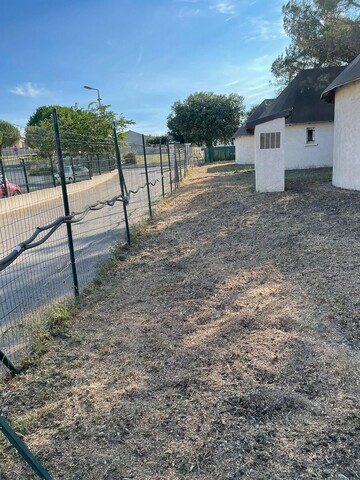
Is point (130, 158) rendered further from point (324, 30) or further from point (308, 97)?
point (308, 97)

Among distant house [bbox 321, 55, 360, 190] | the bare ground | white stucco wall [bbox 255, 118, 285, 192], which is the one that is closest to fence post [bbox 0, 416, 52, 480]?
the bare ground

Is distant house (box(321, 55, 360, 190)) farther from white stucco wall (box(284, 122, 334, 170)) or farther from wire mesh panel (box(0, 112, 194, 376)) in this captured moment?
white stucco wall (box(284, 122, 334, 170))

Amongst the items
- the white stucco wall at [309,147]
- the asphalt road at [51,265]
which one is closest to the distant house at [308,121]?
the white stucco wall at [309,147]

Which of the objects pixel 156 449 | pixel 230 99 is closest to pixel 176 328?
pixel 156 449

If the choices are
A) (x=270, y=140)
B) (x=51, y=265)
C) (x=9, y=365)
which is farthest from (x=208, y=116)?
(x=9, y=365)

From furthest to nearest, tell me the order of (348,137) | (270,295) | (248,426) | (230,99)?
(230,99), (348,137), (270,295), (248,426)

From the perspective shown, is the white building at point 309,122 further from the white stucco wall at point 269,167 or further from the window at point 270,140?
the window at point 270,140

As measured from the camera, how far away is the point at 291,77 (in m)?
21.4

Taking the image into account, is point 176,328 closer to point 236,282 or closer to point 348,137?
point 236,282

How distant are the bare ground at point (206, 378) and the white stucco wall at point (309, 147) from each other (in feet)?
53.1

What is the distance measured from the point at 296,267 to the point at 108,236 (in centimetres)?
498

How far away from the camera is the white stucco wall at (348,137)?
10.9 metres

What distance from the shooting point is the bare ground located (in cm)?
228

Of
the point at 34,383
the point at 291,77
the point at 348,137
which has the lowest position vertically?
the point at 34,383
